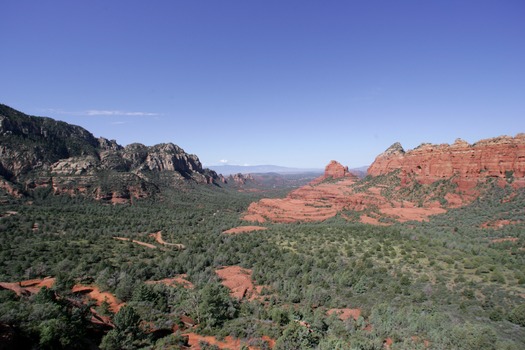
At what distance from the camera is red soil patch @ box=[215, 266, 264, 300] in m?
29.8

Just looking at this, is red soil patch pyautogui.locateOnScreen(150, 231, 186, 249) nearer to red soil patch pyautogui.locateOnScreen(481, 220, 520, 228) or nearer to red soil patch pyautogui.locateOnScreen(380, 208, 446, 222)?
red soil patch pyautogui.locateOnScreen(380, 208, 446, 222)

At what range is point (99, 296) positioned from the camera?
26.2 meters

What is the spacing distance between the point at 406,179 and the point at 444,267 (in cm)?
5462

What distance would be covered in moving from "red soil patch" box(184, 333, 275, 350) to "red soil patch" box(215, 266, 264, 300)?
340 inches

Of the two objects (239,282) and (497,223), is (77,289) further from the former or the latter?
(497,223)

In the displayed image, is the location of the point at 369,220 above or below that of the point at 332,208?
below

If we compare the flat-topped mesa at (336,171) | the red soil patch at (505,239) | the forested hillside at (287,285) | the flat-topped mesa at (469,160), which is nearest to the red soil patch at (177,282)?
the forested hillside at (287,285)

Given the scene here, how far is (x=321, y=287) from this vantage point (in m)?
29.1

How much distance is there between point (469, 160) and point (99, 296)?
76918 millimetres

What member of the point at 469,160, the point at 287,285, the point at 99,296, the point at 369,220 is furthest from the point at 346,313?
the point at 469,160

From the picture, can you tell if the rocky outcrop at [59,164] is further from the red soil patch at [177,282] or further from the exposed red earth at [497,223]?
the exposed red earth at [497,223]

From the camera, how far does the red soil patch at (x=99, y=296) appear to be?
80.7ft

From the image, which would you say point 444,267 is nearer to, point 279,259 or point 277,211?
point 279,259

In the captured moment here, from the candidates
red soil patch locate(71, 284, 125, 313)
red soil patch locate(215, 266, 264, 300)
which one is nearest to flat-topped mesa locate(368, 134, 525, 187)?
red soil patch locate(215, 266, 264, 300)
